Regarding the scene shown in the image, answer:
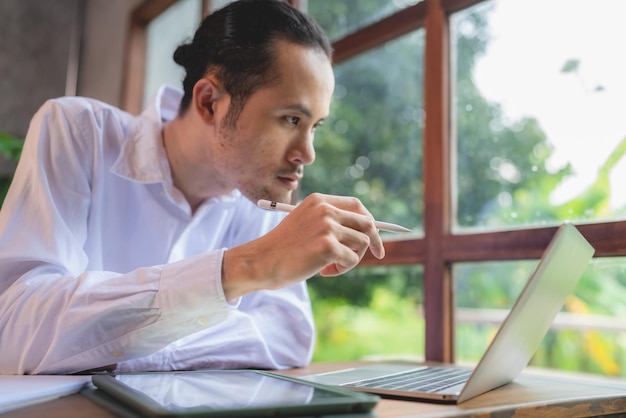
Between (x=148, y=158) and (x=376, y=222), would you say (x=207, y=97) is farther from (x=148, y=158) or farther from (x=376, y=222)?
(x=376, y=222)

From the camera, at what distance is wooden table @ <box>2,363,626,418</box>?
571 millimetres

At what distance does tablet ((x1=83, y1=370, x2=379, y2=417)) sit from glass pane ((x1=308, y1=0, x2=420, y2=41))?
1315 mm

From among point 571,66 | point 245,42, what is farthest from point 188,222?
point 571,66

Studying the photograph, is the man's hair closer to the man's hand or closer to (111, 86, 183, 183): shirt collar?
(111, 86, 183, 183): shirt collar

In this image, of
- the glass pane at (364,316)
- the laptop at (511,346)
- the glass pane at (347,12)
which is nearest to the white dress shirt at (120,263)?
the laptop at (511,346)

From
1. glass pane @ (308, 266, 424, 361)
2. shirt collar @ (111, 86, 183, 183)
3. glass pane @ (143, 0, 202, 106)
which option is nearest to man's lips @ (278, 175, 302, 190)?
shirt collar @ (111, 86, 183, 183)

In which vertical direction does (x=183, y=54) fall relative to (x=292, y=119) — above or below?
above

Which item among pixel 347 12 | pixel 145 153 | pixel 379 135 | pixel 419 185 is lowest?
pixel 145 153

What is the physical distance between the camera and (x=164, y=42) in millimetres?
2998

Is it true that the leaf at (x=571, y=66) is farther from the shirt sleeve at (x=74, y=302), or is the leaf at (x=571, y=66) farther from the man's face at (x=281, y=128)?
the shirt sleeve at (x=74, y=302)

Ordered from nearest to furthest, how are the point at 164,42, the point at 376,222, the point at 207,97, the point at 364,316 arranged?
the point at 376,222
the point at 207,97
the point at 164,42
the point at 364,316

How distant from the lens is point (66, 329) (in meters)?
0.83

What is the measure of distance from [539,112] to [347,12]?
912 millimetres

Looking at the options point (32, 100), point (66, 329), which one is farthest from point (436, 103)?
point (32, 100)
